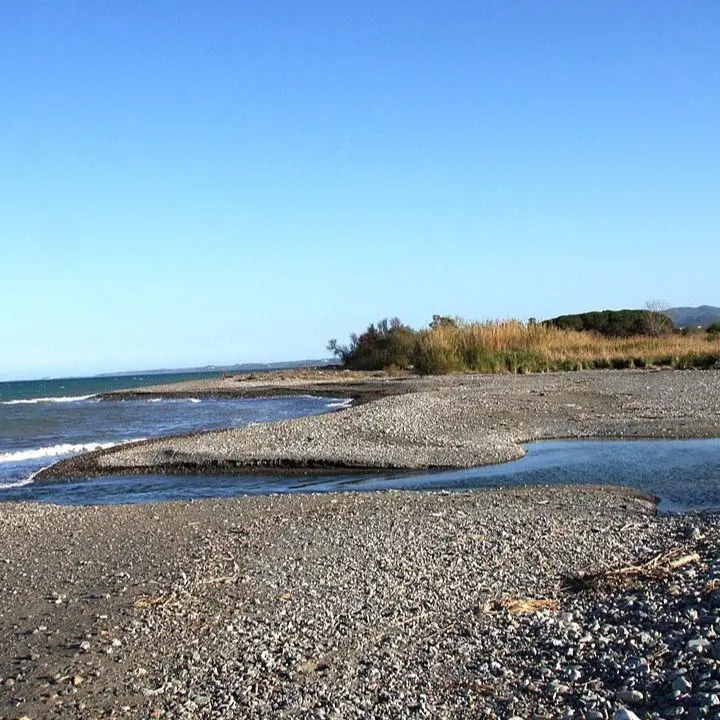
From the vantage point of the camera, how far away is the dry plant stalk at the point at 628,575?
6.86 m

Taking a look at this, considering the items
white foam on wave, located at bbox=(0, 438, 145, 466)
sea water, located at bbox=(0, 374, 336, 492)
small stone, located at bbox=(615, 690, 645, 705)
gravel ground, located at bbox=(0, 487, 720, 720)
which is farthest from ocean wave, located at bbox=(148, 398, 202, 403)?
small stone, located at bbox=(615, 690, 645, 705)

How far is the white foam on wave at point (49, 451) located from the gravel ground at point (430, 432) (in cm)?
253

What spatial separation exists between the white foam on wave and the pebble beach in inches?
393

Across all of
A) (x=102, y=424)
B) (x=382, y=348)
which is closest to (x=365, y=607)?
(x=102, y=424)

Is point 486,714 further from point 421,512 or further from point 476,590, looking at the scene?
point 421,512

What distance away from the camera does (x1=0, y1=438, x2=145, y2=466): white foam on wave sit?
73.8 ft

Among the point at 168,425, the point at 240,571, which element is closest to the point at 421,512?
the point at 240,571


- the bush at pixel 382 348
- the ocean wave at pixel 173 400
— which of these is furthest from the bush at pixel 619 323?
the ocean wave at pixel 173 400

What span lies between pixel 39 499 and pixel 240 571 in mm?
8504

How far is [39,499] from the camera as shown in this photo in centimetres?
1520

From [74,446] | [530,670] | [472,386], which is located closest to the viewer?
[530,670]

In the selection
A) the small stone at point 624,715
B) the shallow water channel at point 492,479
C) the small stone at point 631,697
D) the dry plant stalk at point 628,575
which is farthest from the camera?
the shallow water channel at point 492,479

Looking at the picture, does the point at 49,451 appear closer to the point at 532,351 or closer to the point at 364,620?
the point at 364,620

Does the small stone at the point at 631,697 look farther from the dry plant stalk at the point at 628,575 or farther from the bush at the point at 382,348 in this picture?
the bush at the point at 382,348
